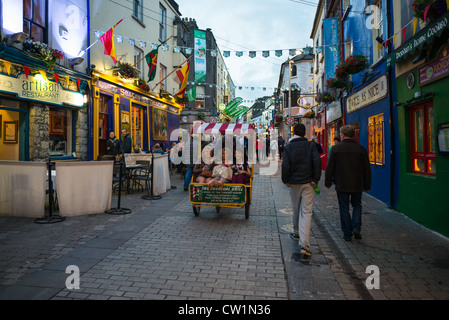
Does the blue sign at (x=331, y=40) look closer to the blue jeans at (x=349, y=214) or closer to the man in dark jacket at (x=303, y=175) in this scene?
the blue jeans at (x=349, y=214)

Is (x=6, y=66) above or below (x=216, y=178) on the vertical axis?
Answer: above

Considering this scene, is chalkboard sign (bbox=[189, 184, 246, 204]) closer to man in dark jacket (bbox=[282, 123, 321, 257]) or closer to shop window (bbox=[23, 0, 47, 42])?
man in dark jacket (bbox=[282, 123, 321, 257])

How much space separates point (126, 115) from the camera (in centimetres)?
1495

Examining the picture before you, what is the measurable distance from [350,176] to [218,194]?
262 cm

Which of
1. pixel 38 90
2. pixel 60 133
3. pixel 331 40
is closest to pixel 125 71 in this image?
pixel 60 133

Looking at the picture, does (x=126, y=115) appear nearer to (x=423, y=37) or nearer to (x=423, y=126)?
(x=423, y=126)

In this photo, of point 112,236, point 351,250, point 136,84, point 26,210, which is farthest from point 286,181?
point 136,84

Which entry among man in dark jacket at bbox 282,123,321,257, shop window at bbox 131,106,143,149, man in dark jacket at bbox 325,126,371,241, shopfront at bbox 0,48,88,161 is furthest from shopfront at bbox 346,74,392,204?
shop window at bbox 131,106,143,149

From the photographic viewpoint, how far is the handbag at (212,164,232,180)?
6.41 m

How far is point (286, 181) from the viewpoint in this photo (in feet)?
15.5

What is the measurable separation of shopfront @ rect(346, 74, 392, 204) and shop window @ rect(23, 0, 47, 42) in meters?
10.2

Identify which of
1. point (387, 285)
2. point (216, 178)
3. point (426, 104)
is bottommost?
point (387, 285)
